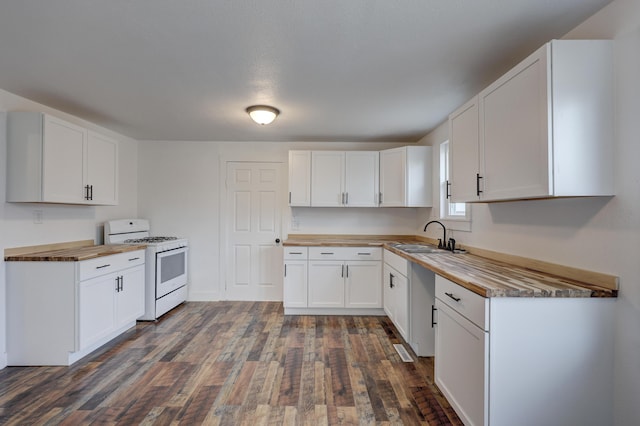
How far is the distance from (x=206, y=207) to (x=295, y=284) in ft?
5.71

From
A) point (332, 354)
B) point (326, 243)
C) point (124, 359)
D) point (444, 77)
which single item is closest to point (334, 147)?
point (326, 243)

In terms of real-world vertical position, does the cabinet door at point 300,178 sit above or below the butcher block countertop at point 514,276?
above

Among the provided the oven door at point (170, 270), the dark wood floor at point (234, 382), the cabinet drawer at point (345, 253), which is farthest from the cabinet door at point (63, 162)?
the cabinet drawer at point (345, 253)

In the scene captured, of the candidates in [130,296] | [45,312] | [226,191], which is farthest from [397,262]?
[45,312]

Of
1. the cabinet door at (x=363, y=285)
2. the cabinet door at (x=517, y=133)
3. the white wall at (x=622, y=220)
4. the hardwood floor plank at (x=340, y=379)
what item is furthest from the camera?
the cabinet door at (x=363, y=285)

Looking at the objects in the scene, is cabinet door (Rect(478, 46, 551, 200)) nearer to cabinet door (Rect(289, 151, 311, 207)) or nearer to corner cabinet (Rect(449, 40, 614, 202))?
corner cabinet (Rect(449, 40, 614, 202))

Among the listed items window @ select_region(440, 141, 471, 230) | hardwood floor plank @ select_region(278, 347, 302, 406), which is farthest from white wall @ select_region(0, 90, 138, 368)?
window @ select_region(440, 141, 471, 230)

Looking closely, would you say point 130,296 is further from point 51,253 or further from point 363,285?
point 363,285

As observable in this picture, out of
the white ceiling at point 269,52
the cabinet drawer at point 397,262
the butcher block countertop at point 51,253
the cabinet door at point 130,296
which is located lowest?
the cabinet door at point 130,296

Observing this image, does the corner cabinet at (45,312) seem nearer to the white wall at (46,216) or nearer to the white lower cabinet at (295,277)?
the white wall at (46,216)

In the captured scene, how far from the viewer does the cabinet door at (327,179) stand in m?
3.93

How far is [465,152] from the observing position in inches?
85.4

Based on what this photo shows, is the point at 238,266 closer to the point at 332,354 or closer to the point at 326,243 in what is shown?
the point at 326,243

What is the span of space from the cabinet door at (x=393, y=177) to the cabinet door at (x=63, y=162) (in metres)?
3.30
